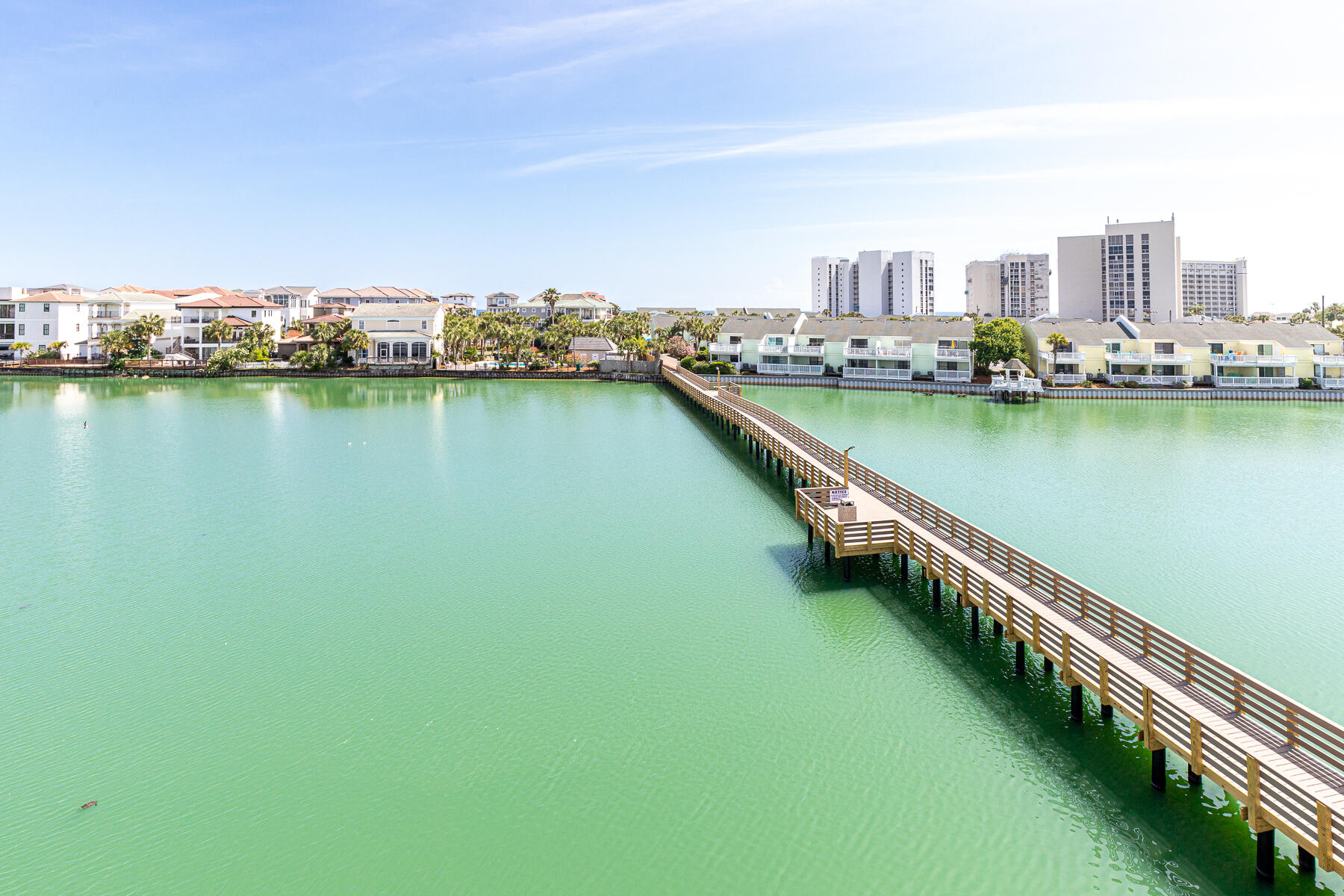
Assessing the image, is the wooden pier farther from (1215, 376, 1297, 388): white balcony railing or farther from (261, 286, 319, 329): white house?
(261, 286, 319, 329): white house

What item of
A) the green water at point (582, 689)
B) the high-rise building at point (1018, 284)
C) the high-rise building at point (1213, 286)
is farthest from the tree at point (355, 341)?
the high-rise building at point (1213, 286)

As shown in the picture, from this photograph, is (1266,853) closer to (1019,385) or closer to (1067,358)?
(1019,385)

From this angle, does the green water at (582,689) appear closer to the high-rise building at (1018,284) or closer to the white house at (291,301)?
the white house at (291,301)

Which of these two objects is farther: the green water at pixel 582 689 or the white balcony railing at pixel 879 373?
the white balcony railing at pixel 879 373

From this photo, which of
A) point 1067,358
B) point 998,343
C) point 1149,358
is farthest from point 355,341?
point 1149,358

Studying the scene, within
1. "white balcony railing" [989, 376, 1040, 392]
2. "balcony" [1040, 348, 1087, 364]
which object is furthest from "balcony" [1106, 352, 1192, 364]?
"white balcony railing" [989, 376, 1040, 392]

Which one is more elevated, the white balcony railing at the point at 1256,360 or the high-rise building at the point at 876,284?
the high-rise building at the point at 876,284
